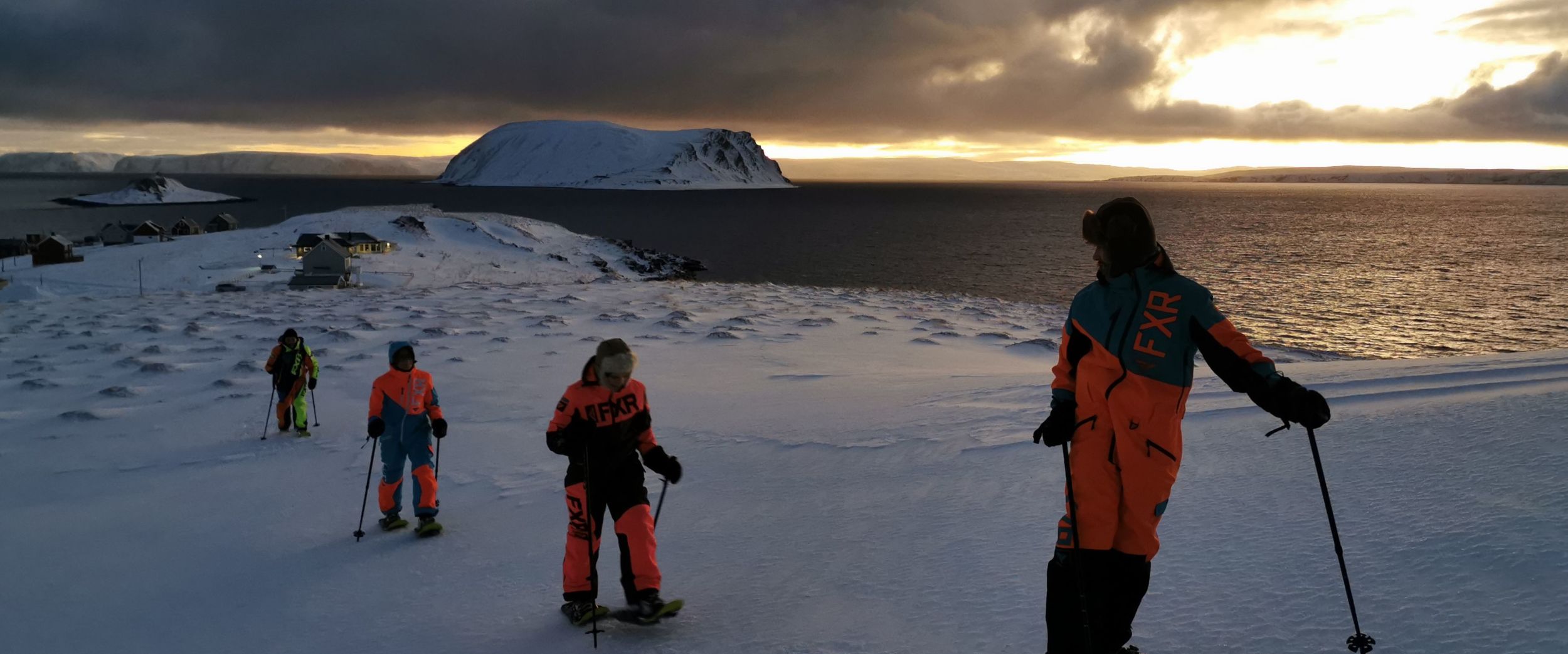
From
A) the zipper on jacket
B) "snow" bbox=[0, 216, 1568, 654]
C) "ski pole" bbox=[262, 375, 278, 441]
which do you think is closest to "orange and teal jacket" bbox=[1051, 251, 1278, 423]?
the zipper on jacket

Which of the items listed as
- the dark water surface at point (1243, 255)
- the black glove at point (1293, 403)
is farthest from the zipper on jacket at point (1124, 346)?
the dark water surface at point (1243, 255)

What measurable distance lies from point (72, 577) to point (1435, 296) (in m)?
56.3

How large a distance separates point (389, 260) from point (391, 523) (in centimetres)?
5573

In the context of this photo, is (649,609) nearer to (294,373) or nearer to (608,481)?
(608,481)

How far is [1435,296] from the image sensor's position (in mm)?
46000

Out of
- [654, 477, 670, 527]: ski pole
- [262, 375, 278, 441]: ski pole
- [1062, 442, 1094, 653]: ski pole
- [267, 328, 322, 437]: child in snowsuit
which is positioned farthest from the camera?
[262, 375, 278, 441]: ski pole

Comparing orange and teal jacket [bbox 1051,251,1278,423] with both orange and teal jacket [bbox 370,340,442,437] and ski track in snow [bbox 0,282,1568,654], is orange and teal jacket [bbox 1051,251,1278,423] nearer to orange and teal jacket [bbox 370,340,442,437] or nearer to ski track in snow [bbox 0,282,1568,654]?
ski track in snow [bbox 0,282,1568,654]

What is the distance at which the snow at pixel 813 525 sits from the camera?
4.49 meters

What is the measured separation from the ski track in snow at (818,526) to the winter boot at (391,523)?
0.27 ft

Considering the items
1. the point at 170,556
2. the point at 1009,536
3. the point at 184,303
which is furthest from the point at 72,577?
the point at 184,303

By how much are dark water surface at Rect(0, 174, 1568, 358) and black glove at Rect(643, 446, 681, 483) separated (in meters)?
31.8

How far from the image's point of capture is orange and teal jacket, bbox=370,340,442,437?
23.3ft

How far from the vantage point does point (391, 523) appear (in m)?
7.32

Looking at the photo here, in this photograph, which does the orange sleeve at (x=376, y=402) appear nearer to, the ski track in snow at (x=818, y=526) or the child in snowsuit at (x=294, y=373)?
the ski track in snow at (x=818, y=526)
